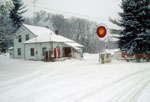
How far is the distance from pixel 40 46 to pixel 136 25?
16932 mm

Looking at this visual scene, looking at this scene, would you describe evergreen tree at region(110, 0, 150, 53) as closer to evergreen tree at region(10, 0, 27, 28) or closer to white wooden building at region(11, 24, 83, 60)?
white wooden building at region(11, 24, 83, 60)

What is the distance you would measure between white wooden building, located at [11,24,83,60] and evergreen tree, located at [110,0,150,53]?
930 cm

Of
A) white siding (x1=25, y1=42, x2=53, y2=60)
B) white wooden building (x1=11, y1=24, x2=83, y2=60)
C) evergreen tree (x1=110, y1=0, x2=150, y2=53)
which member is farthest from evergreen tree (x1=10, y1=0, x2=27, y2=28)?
evergreen tree (x1=110, y1=0, x2=150, y2=53)

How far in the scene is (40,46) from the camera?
24.3 m

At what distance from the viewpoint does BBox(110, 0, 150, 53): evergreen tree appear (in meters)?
19.7

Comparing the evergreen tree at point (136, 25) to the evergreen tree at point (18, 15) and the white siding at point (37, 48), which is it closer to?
the white siding at point (37, 48)

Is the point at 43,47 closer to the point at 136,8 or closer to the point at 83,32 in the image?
the point at 136,8

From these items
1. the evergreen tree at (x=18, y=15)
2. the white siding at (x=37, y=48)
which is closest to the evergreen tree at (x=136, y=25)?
the white siding at (x=37, y=48)

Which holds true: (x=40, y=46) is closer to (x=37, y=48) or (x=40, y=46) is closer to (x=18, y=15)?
(x=37, y=48)

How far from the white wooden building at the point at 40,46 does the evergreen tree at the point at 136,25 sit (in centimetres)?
930

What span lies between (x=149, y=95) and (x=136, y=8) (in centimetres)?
1955

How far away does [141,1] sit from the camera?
19875 mm

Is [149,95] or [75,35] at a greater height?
[75,35]

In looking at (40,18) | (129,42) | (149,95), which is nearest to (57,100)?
(149,95)
